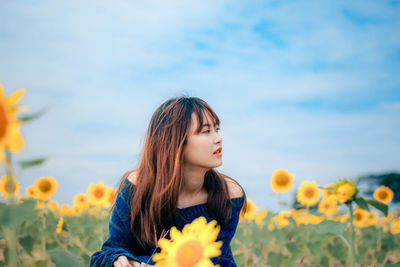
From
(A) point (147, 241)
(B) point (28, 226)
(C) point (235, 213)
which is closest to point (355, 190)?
(C) point (235, 213)

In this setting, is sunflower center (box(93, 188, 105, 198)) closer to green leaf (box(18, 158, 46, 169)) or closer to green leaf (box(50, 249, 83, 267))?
green leaf (box(50, 249, 83, 267))

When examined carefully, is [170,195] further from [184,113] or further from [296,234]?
[296,234]

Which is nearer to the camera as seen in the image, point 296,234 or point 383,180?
point 296,234

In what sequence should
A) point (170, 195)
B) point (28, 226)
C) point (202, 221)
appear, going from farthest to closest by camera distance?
point (28, 226) → point (170, 195) → point (202, 221)

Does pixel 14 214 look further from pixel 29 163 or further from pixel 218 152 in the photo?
pixel 218 152

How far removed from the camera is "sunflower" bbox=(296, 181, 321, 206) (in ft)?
11.1

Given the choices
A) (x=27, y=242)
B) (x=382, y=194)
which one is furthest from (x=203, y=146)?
(x=382, y=194)

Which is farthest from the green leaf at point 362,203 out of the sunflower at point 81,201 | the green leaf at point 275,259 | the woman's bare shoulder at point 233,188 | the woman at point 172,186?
the sunflower at point 81,201

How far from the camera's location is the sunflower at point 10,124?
0.55m

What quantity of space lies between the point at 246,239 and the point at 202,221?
227 cm

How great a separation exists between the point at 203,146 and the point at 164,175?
218mm

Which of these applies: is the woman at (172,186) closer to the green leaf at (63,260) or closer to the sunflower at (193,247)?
the green leaf at (63,260)

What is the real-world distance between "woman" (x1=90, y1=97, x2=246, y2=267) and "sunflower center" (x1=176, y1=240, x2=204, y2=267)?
0.87 metres

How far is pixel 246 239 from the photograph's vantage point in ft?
9.41
